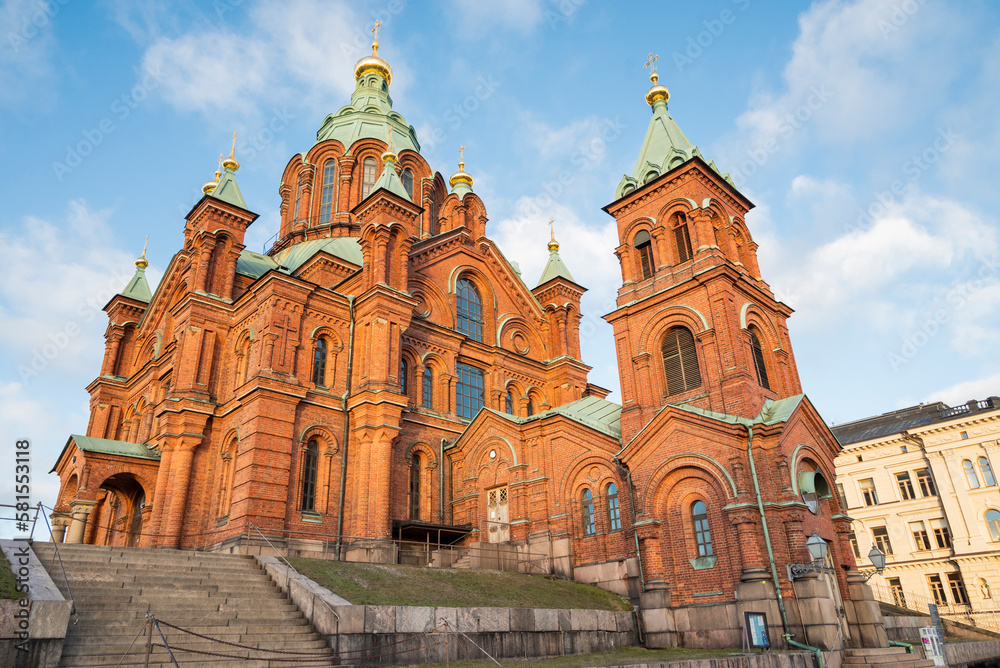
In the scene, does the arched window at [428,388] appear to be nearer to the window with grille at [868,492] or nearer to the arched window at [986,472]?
the window with grille at [868,492]

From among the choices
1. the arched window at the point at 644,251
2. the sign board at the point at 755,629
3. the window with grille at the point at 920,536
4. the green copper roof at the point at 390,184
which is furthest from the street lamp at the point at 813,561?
the window with grille at the point at 920,536

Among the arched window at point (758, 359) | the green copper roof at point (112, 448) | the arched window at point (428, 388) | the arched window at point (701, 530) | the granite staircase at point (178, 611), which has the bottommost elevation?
the granite staircase at point (178, 611)

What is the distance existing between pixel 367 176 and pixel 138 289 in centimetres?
1238

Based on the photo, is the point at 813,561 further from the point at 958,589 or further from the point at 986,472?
the point at 986,472

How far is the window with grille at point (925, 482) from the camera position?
3653cm

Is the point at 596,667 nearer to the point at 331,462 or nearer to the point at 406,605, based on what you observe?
the point at 406,605

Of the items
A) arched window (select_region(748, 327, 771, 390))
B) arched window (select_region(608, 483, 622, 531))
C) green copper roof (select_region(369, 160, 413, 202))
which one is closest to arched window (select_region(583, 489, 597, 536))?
arched window (select_region(608, 483, 622, 531))

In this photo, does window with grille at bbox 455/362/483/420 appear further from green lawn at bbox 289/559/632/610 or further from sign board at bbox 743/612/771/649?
sign board at bbox 743/612/771/649

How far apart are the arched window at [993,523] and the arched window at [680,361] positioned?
24192mm

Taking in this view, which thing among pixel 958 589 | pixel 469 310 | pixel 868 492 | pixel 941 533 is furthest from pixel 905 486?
pixel 469 310

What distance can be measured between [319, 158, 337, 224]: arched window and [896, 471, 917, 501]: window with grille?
113 feet

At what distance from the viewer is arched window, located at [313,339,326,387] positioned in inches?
927

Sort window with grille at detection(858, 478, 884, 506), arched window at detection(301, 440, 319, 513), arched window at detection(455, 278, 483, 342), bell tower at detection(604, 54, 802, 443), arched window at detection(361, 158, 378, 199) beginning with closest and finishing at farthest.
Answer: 1. bell tower at detection(604, 54, 802, 443)
2. arched window at detection(301, 440, 319, 513)
3. arched window at detection(455, 278, 483, 342)
4. arched window at detection(361, 158, 378, 199)
5. window with grille at detection(858, 478, 884, 506)

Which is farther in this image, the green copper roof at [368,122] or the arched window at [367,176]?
the green copper roof at [368,122]
